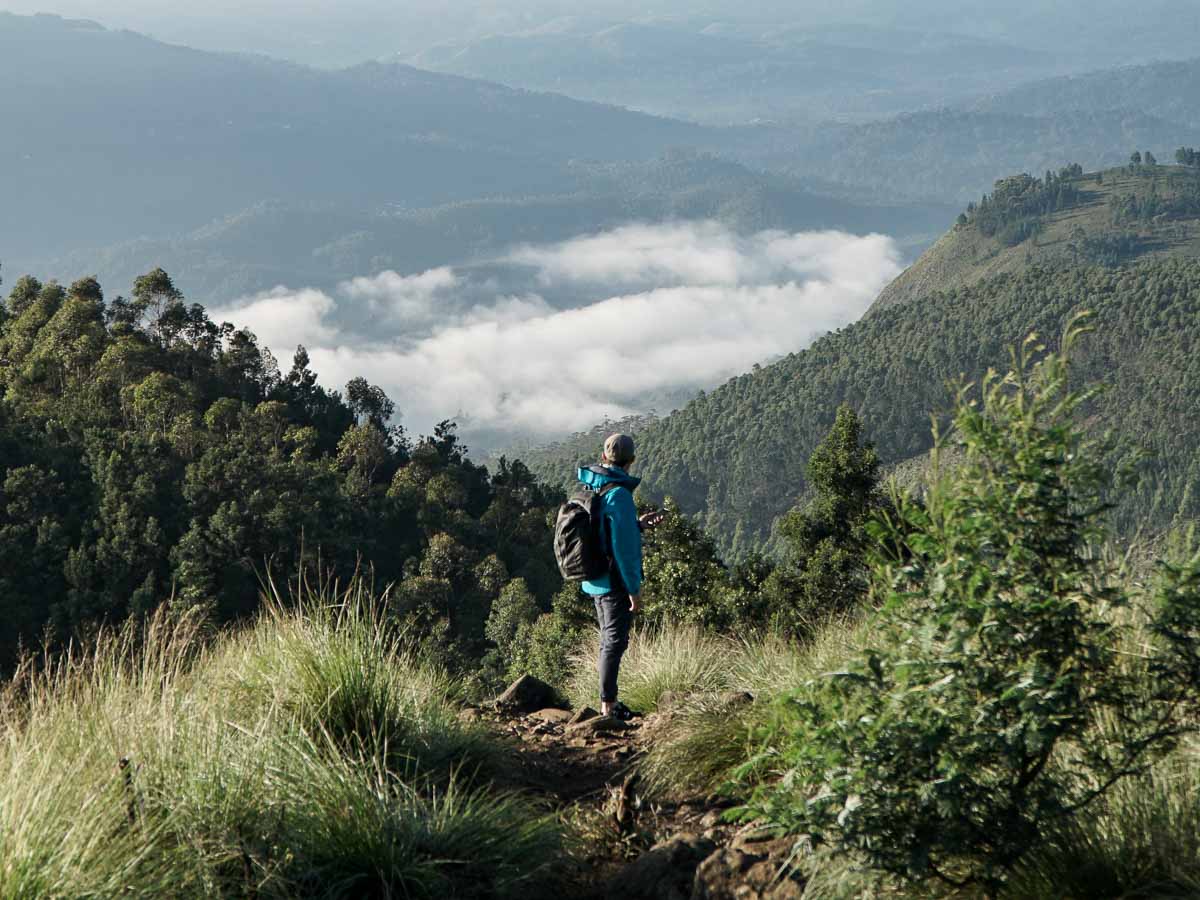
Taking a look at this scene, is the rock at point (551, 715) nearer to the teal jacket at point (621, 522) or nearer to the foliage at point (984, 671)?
the teal jacket at point (621, 522)

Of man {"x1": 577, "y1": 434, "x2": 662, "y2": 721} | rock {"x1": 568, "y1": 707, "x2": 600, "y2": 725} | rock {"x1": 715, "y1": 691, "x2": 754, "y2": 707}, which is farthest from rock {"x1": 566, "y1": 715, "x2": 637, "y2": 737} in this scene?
rock {"x1": 715, "y1": 691, "x2": 754, "y2": 707}

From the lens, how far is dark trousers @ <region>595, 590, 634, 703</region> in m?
7.69

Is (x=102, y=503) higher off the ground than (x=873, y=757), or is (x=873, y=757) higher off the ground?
(x=873, y=757)

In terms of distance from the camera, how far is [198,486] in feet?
123

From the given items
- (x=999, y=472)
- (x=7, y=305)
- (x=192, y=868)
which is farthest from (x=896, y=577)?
(x=7, y=305)

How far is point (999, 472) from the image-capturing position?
3.66 meters

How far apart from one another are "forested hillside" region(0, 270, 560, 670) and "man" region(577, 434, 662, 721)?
65.6 ft

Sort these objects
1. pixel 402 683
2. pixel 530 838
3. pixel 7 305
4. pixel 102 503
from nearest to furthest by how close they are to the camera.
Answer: pixel 530 838 → pixel 402 683 → pixel 102 503 → pixel 7 305

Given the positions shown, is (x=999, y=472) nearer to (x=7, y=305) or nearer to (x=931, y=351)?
(x=7, y=305)

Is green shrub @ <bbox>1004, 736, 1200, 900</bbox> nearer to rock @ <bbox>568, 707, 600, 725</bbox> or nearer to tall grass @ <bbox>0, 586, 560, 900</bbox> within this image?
tall grass @ <bbox>0, 586, 560, 900</bbox>

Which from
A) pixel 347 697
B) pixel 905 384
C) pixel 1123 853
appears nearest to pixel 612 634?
pixel 347 697

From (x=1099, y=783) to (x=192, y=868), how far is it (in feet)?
9.76

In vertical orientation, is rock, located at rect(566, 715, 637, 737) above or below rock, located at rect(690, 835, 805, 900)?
below

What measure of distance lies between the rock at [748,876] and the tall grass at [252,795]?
639 millimetres
